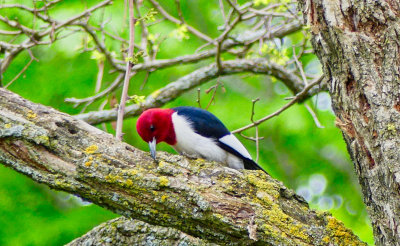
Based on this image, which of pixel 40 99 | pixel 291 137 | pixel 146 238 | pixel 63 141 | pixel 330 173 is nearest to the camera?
pixel 63 141

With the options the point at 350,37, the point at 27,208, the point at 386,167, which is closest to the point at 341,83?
the point at 350,37

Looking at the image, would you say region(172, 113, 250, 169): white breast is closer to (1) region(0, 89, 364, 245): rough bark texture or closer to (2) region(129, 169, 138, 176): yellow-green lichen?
(1) region(0, 89, 364, 245): rough bark texture

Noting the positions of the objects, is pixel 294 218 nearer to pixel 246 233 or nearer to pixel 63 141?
pixel 246 233

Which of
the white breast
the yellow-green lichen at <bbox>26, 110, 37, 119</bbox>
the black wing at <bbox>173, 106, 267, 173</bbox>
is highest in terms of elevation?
the black wing at <bbox>173, 106, 267, 173</bbox>

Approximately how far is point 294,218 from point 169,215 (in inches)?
28.4

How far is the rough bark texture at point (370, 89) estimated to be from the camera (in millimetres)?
3111

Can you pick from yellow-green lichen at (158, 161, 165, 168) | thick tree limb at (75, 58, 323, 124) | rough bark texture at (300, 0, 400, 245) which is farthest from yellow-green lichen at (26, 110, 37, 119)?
thick tree limb at (75, 58, 323, 124)

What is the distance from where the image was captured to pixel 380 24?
323 centimetres

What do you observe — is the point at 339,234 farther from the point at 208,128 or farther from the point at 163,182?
the point at 208,128

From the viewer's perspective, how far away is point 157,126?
530 cm

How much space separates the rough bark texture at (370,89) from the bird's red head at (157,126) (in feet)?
7.31

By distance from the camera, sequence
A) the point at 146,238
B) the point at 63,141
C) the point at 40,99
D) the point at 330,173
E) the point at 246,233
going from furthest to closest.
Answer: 1. the point at 330,173
2. the point at 40,99
3. the point at 146,238
4. the point at 63,141
5. the point at 246,233

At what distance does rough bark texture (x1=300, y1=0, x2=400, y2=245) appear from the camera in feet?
10.2

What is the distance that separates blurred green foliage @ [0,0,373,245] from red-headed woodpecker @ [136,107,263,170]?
229 centimetres
